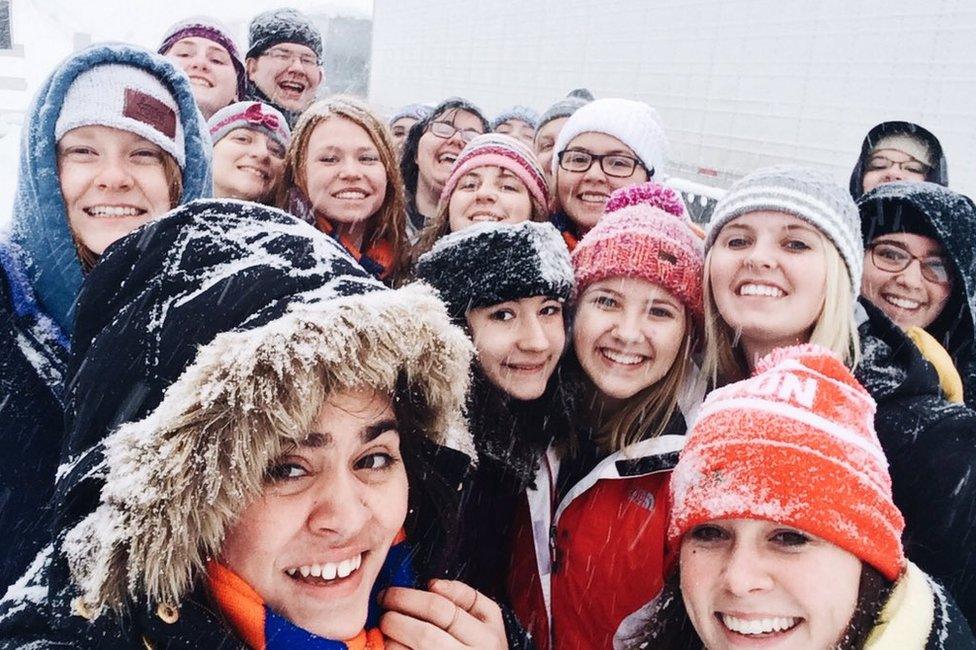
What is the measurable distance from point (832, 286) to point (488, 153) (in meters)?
1.95

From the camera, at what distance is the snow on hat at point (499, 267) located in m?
2.65

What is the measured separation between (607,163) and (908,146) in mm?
2565

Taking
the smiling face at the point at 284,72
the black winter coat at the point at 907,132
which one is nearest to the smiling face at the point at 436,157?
the smiling face at the point at 284,72

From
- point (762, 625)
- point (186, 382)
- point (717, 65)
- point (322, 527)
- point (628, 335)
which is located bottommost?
point (762, 625)

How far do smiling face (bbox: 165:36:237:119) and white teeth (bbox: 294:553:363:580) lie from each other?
3.85 m

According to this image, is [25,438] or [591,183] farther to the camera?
[591,183]

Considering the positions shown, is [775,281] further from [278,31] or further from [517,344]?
[278,31]

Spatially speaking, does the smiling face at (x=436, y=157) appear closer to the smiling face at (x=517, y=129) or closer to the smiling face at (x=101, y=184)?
the smiling face at (x=517, y=129)

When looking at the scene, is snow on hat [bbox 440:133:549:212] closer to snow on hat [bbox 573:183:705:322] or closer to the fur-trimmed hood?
snow on hat [bbox 573:183:705:322]

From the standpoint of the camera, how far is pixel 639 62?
437 inches

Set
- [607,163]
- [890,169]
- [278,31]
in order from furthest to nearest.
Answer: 1. [278,31]
2. [890,169]
3. [607,163]

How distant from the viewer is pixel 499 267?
2.67 m

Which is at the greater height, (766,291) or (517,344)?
(766,291)

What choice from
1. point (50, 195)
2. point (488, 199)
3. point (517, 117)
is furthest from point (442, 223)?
point (517, 117)
